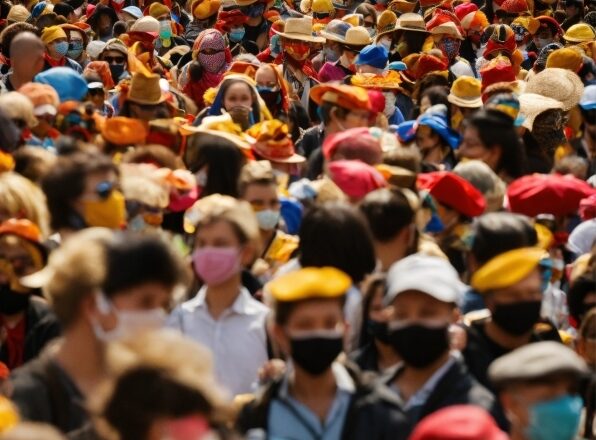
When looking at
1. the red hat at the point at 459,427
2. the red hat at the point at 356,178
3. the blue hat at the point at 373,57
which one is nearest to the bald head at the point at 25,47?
the blue hat at the point at 373,57

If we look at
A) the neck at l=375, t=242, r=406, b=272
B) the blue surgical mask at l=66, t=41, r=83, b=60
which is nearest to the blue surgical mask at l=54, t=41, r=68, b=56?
the blue surgical mask at l=66, t=41, r=83, b=60

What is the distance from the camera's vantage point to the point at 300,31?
49.3 ft

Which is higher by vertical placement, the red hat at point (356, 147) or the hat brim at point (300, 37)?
the red hat at point (356, 147)

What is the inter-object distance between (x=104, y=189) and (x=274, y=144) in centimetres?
278

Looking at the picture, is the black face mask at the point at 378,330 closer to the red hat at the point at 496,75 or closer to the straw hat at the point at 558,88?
the straw hat at the point at 558,88

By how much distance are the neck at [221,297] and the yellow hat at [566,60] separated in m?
7.95

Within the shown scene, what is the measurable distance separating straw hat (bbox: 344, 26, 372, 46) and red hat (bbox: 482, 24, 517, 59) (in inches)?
86.5

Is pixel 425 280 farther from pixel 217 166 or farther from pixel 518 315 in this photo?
pixel 217 166

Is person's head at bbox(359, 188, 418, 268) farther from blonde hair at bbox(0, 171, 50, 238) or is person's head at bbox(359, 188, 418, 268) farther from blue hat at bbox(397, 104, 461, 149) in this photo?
blue hat at bbox(397, 104, 461, 149)

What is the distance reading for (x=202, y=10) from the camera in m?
18.4

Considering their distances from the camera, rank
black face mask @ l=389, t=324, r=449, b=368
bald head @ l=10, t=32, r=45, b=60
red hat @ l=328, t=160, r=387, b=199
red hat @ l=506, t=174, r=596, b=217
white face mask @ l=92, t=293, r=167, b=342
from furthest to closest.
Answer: bald head @ l=10, t=32, r=45, b=60
red hat @ l=506, t=174, r=596, b=217
red hat @ l=328, t=160, r=387, b=199
black face mask @ l=389, t=324, r=449, b=368
white face mask @ l=92, t=293, r=167, b=342

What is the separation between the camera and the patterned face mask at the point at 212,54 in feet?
46.4

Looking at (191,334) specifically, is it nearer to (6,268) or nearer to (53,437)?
(6,268)

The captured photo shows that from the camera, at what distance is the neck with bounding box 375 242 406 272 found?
24.4ft
